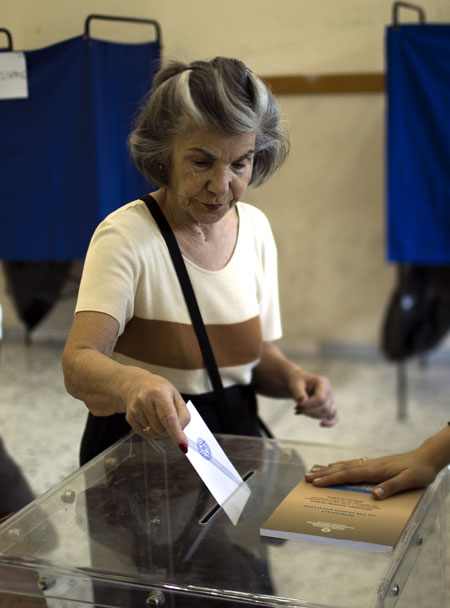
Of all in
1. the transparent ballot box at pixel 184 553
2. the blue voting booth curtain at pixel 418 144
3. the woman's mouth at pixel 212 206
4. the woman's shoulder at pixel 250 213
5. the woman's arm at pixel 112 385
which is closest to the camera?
the transparent ballot box at pixel 184 553

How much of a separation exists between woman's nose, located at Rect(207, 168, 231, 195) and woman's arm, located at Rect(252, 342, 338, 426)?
1.74 ft

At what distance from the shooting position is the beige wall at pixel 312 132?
4.84ft

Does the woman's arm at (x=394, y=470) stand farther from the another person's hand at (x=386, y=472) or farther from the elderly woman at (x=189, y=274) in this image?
the elderly woman at (x=189, y=274)

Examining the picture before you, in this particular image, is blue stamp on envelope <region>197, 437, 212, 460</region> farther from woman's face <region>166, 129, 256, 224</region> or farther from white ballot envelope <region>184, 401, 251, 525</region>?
woman's face <region>166, 129, 256, 224</region>

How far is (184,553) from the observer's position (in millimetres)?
1025

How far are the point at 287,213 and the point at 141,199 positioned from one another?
79.0 inches

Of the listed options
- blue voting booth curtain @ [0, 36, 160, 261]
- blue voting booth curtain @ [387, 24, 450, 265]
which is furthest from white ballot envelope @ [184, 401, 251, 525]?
blue voting booth curtain @ [387, 24, 450, 265]

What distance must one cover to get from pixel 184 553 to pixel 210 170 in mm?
647

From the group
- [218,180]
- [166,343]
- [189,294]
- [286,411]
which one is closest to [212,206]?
[218,180]

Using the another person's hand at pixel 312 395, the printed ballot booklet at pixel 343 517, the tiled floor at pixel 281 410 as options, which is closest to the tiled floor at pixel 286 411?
the tiled floor at pixel 281 410

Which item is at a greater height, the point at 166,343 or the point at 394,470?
the point at 166,343

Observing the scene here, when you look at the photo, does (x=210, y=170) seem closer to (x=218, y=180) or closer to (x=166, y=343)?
(x=218, y=180)

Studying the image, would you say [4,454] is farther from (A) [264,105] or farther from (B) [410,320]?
(B) [410,320]

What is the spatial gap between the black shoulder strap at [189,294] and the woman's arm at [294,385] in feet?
0.79
